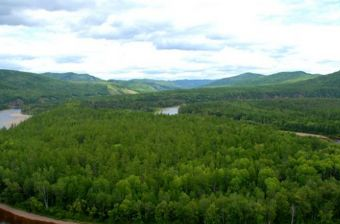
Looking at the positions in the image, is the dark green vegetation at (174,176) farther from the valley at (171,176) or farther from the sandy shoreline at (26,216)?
the sandy shoreline at (26,216)

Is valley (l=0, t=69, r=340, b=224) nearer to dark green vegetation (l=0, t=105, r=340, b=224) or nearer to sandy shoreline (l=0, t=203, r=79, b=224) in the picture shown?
dark green vegetation (l=0, t=105, r=340, b=224)

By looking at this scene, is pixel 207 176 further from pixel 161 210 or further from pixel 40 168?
pixel 40 168

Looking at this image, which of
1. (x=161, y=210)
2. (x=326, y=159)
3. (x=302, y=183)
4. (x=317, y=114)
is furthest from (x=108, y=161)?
(x=317, y=114)

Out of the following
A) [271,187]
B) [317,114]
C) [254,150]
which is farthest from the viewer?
[317,114]

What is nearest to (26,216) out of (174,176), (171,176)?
(171,176)

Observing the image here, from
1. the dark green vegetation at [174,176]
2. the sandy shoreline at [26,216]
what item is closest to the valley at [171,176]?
the dark green vegetation at [174,176]

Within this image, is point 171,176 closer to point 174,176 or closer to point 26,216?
point 174,176

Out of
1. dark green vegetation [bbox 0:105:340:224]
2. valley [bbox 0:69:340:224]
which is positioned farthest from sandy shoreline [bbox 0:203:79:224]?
dark green vegetation [bbox 0:105:340:224]

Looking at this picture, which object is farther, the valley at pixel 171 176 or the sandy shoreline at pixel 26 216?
the sandy shoreline at pixel 26 216

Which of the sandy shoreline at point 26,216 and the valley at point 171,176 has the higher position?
the valley at point 171,176
